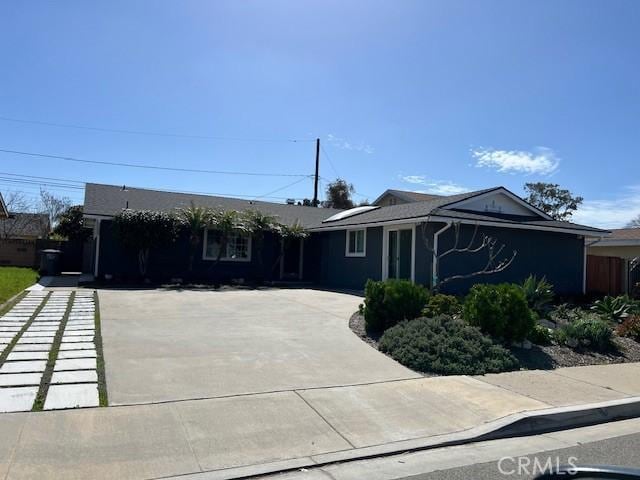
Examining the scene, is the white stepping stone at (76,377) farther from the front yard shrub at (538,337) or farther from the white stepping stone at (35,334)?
the front yard shrub at (538,337)

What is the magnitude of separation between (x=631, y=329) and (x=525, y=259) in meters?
6.97

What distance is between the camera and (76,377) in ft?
21.6

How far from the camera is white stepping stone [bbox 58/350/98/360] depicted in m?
7.58

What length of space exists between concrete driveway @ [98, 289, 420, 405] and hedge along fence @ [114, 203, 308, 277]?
5.87 m

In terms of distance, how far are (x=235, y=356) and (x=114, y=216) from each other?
1317 centimetres

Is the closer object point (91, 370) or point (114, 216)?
point (91, 370)

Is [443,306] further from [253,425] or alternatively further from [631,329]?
[253,425]

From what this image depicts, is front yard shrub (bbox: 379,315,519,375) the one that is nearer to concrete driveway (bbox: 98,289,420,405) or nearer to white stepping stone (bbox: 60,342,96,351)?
concrete driveway (bbox: 98,289,420,405)

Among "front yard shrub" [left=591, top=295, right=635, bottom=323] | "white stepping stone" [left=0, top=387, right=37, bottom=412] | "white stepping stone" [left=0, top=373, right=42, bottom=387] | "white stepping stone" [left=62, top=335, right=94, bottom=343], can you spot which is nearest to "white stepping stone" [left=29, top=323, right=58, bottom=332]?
"white stepping stone" [left=62, top=335, right=94, bottom=343]

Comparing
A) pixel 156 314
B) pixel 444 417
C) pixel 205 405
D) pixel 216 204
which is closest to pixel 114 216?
pixel 216 204

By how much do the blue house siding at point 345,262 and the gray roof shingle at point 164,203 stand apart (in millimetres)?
2041

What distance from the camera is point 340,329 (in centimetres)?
1078

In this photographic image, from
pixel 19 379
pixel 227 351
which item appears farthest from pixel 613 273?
pixel 19 379

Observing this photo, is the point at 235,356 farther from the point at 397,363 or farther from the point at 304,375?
the point at 397,363
